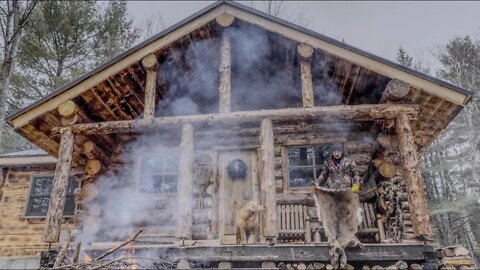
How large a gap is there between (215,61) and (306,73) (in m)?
2.52

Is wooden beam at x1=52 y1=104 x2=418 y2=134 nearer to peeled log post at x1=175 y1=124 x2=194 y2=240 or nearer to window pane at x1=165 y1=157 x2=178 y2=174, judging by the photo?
peeled log post at x1=175 y1=124 x2=194 y2=240

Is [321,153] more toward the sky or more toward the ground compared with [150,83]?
more toward the ground

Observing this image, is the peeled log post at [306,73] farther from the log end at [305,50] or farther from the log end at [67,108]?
the log end at [67,108]

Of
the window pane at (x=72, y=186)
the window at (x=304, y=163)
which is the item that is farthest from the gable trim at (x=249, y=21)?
the window pane at (x=72, y=186)

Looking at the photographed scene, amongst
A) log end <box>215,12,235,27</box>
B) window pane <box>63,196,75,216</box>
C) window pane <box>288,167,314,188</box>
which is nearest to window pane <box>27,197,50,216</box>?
window pane <box>63,196,75,216</box>

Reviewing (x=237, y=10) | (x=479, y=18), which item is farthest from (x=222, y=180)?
(x=479, y=18)

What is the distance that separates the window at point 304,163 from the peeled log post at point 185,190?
2.65 meters

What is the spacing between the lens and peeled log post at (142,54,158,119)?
7507 millimetres

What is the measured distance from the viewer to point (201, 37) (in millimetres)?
8312

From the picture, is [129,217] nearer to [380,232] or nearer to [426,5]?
[380,232]

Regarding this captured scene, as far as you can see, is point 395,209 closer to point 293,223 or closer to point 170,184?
point 293,223

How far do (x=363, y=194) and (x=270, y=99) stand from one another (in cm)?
314

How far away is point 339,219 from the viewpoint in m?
5.82

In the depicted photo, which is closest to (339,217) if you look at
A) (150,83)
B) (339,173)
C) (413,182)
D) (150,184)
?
(413,182)
